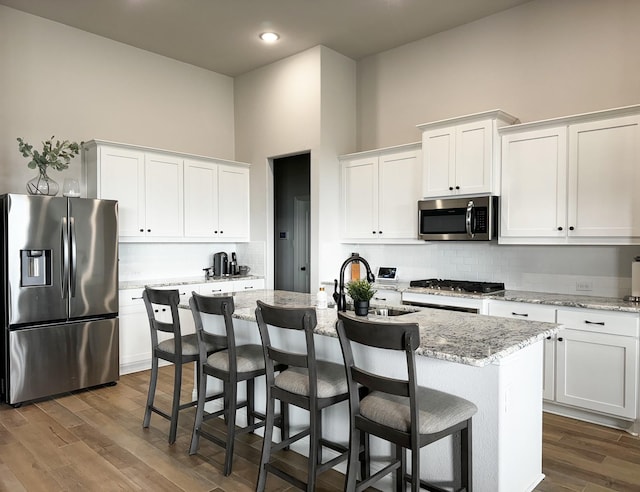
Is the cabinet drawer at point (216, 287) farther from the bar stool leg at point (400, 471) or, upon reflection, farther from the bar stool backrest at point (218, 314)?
the bar stool leg at point (400, 471)

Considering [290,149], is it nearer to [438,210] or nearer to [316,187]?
[316,187]

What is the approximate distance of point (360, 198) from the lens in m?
5.28

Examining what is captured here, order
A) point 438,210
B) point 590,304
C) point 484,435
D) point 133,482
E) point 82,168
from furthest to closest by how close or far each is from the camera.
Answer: point 82,168 → point 438,210 → point 590,304 → point 133,482 → point 484,435

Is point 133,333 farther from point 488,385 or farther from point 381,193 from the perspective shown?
point 488,385

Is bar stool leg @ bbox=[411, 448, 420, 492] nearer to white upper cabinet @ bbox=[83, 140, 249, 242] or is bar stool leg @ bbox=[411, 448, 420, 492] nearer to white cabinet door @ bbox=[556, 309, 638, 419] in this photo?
white cabinet door @ bbox=[556, 309, 638, 419]

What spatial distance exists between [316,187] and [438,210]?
4.66ft

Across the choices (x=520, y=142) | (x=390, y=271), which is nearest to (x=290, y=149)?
(x=390, y=271)

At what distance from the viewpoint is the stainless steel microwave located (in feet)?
13.6

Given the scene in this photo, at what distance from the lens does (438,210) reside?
14.7 ft

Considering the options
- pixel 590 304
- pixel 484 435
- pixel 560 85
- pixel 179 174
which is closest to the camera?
pixel 484 435

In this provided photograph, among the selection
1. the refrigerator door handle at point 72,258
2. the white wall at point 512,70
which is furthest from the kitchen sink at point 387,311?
the refrigerator door handle at point 72,258

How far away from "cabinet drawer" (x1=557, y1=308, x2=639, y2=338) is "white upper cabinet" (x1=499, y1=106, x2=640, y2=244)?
58 cm

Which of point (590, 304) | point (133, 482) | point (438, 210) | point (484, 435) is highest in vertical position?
point (438, 210)

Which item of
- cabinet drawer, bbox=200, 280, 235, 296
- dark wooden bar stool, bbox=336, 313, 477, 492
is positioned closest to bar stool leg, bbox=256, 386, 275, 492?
dark wooden bar stool, bbox=336, 313, 477, 492
